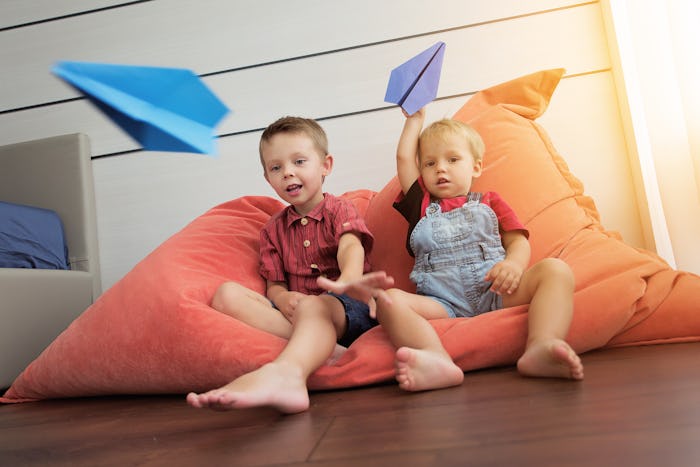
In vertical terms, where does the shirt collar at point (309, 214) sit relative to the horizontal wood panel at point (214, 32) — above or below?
below

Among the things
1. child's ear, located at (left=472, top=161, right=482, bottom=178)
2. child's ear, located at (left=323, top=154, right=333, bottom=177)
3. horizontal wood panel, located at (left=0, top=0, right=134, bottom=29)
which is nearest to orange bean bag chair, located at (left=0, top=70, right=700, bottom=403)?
child's ear, located at (left=472, top=161, right=482, bottom=178)

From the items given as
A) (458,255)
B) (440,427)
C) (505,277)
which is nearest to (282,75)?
(458,255)

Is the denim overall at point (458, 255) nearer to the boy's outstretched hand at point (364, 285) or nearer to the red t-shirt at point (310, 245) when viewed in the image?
the red t-shirt at point (310, 245)

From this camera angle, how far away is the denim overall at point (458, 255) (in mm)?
1174

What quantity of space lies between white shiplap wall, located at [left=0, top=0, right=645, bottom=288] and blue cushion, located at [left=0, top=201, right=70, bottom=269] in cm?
17

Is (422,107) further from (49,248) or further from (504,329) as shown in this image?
(49,248)

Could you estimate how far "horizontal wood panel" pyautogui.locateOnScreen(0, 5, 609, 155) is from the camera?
1776 millimetres

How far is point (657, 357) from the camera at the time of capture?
37.4 inches

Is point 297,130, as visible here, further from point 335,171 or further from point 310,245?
point 335,171

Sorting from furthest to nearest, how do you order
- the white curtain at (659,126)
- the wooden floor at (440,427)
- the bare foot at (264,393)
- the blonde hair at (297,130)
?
the white curtain at (659,126)
the blonde hair at (297,130)
the bare foot at (264,393)
the wooden floor at (440,427)

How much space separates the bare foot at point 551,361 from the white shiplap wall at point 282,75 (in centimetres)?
96

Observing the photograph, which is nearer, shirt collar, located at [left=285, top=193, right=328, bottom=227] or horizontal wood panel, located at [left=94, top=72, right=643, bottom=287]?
shirt collar, located at [left=285, top=193, right=328, bottom=227]

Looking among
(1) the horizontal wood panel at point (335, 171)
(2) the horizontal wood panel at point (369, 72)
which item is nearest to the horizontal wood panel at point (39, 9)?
(2) the horizontal wood panel at point (369, 72)

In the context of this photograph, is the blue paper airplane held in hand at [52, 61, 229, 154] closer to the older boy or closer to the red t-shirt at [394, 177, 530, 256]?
the older boy
